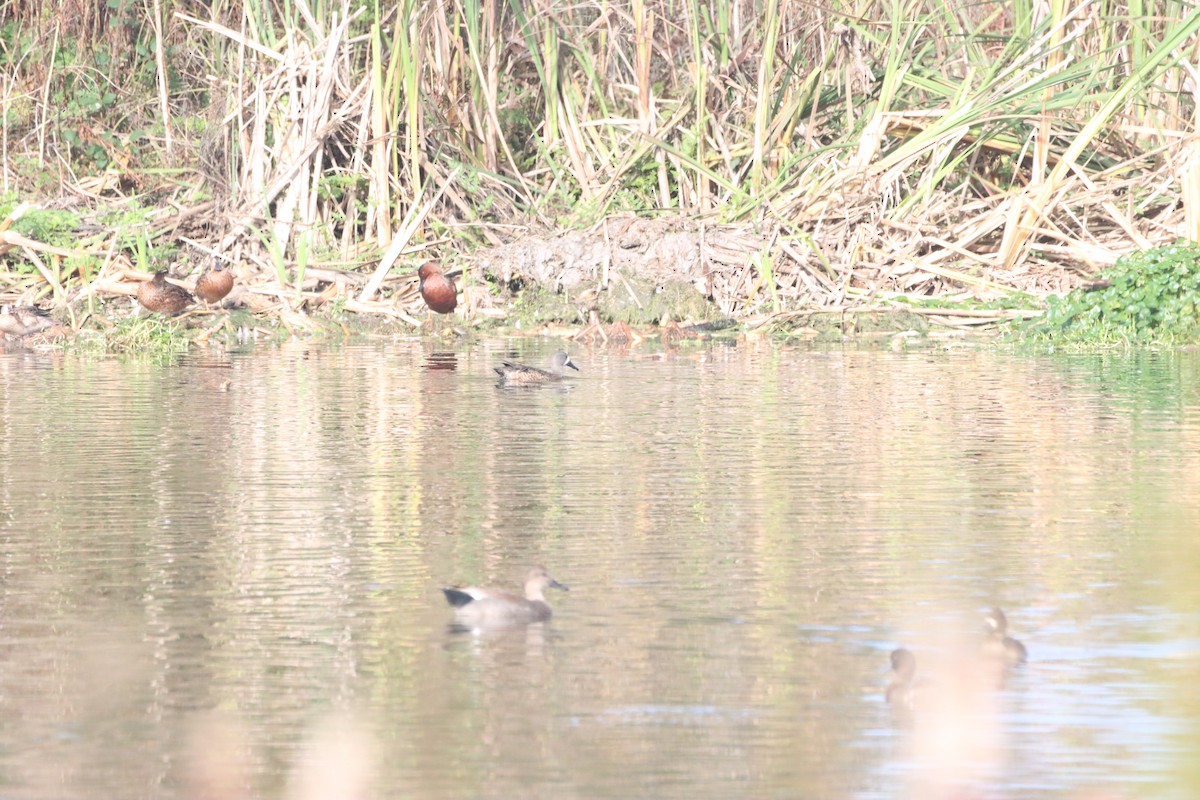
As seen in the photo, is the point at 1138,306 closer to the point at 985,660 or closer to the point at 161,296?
the point at 161,296

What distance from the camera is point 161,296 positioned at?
61.7 ft

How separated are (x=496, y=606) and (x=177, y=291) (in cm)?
1306

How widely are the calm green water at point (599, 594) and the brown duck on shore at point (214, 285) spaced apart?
20.2ft

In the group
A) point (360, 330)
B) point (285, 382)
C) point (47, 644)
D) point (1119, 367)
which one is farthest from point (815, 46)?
point (47, 644)

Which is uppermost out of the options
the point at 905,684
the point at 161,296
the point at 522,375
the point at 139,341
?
the point at 161,296

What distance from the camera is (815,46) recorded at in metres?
21.6

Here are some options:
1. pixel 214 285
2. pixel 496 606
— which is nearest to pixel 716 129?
pixel 214 285

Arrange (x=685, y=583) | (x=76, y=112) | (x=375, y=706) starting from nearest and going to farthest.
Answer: (x=375, y=706) < (x=685, y=583) < (x=76, y=112)

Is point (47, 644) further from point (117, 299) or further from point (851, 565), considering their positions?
point (117, 299)

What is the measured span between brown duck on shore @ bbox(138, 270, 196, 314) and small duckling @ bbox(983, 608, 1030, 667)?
13.7 metres

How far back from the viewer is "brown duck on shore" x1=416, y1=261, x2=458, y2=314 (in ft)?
62.7

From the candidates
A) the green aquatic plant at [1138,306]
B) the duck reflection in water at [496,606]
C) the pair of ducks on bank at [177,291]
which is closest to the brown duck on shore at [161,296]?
the pair of ducks on bank at [177,291]

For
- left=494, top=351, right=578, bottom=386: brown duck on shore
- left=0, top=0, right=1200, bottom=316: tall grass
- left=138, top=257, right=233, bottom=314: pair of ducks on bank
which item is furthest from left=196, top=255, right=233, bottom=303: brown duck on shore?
left=494, top=351, right=578, bottom=386: brown duck on shore

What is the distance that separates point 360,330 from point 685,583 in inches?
480
